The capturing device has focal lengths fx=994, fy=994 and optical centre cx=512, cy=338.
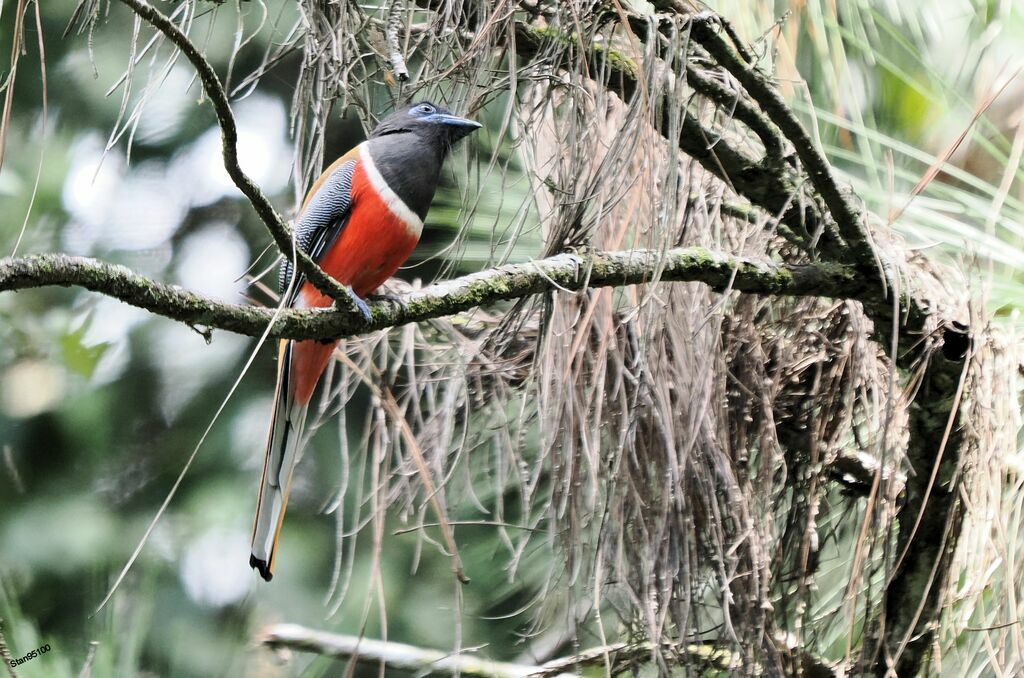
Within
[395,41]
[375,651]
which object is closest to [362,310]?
[395,41]

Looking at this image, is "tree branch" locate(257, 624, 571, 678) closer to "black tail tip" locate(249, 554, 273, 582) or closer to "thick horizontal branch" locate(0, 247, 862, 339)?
"black tail tip" locate(249, 554, 273, 582)

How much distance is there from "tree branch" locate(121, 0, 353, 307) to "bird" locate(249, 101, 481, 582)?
32.7 inches

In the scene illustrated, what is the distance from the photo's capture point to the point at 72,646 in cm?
287

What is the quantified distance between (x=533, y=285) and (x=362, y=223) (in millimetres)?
778

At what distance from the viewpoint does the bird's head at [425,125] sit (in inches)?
85.0

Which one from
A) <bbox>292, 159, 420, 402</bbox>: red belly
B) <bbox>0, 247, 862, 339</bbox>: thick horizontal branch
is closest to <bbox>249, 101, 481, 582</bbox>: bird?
<bbox>292, 159, 420, 402</bbox>: red belly

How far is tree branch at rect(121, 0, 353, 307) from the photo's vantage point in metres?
0.98

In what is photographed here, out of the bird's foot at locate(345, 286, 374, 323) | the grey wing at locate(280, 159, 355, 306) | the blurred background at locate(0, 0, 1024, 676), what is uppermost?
the bird's foot at locate(345, 286, 374, 323)

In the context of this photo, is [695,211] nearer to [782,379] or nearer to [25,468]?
[782,379]

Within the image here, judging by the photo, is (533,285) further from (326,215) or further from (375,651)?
(375,651)

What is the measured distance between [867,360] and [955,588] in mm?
430

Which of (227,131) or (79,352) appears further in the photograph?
(79,352)

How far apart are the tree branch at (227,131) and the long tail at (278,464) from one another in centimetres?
82

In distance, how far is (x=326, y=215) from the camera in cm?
230
